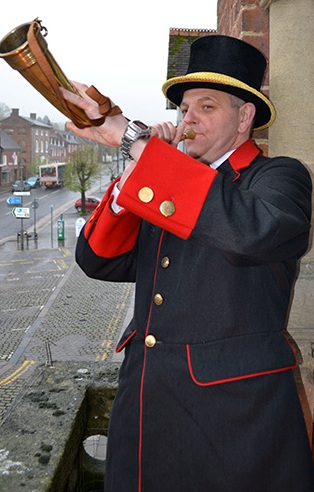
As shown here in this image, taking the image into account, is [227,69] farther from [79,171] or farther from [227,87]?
[79,171]

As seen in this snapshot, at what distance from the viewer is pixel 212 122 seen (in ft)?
5.97

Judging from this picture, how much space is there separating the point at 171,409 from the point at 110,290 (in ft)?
60.7

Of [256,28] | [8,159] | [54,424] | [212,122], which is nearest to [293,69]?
[256,28]

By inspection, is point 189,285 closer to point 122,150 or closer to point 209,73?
point 122,150

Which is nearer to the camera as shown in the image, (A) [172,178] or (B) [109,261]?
(A) [172,178]

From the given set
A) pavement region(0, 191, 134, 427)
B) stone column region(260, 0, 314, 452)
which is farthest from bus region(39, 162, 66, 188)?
stone column region(260, 0, 314, 452)

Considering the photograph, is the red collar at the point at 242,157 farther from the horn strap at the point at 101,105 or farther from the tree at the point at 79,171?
the tree at the point at 79,171

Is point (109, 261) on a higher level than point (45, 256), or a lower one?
higher

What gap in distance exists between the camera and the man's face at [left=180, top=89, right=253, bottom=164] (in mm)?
1818

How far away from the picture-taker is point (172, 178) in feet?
4.80

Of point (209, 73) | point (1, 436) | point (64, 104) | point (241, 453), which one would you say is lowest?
point (1, 436)

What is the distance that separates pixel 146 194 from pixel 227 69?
25.9 inches

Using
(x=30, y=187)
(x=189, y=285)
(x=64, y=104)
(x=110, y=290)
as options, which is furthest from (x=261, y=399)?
(x=30, y=187)

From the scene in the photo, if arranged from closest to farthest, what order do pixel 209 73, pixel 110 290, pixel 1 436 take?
1. pixel 209 73
2. pixel 1 436
3. pixel 110 290
